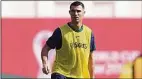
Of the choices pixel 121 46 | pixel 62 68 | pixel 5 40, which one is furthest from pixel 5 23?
pixel 62 68

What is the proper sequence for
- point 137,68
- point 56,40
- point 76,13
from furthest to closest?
point 137,68 < point 56,40 < point 76,13

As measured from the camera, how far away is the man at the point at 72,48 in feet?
21.6

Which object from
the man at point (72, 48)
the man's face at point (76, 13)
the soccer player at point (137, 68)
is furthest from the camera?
the soccer player at point (137, 68)

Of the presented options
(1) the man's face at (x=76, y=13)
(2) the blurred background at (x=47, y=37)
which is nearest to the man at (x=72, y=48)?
(1) the man's face at (x=76, y=13)

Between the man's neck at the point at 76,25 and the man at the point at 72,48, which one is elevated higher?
the man's neck at the point at 76,25

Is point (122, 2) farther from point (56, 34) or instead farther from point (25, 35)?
point (56, 34)

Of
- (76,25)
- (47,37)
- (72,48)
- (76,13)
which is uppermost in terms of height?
(76,13)

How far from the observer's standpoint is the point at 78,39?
6680 millimetres

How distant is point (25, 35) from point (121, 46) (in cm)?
168

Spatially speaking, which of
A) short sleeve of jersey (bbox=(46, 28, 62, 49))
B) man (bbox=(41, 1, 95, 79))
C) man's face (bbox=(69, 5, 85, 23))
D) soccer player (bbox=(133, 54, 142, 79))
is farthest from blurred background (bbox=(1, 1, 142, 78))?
man's face (bbox=(69, 5, 85, 23))

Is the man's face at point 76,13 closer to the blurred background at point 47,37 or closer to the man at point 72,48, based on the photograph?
the man at point 72,48

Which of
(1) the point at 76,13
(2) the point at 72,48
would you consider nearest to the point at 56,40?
(2) the point at 72,48

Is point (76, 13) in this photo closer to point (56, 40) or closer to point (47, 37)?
point (56, 40)

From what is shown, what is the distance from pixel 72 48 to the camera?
662 cm
